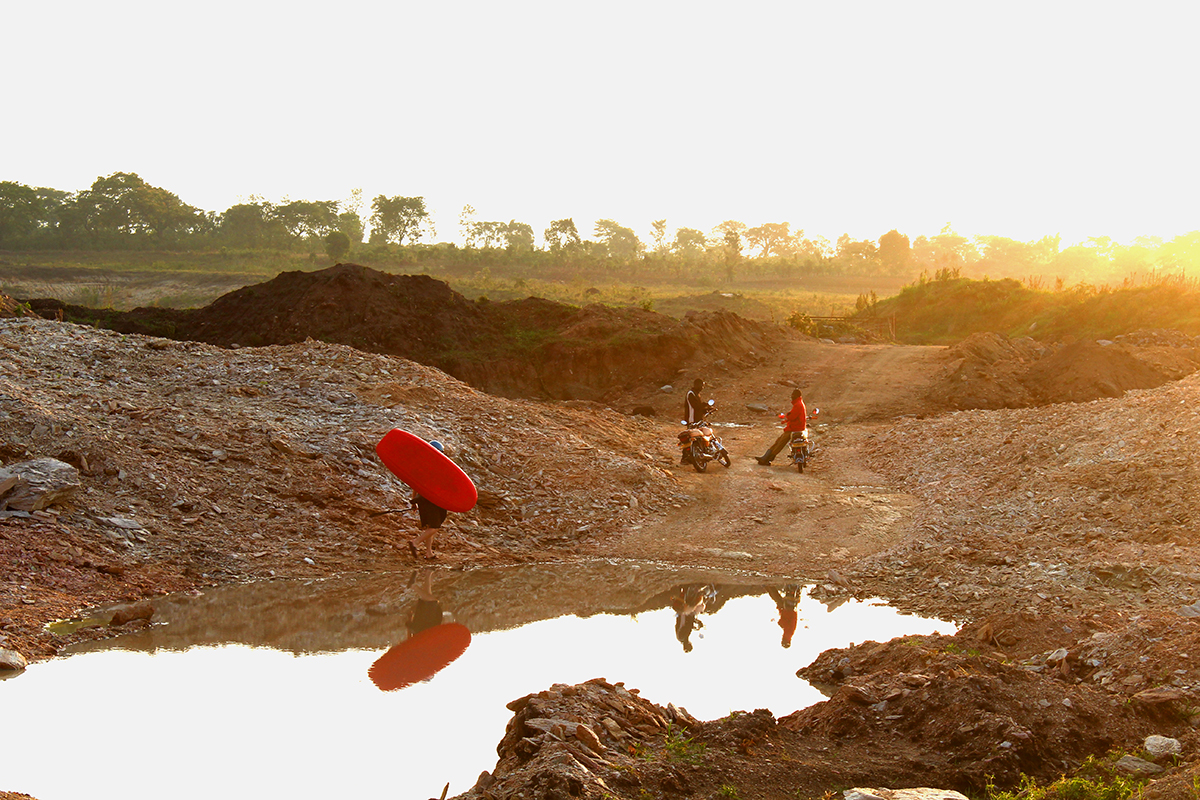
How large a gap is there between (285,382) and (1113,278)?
7316cm

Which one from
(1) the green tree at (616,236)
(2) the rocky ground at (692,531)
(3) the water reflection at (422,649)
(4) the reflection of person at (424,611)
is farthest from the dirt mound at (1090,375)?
(1) the green tree at (616,236)

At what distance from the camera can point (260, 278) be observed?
48812 mm

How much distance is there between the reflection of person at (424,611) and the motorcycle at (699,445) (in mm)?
6653

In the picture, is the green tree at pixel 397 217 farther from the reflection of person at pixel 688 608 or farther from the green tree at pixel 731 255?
the reflection of person at pixel 688 608

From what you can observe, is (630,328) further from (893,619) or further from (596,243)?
(596,243)

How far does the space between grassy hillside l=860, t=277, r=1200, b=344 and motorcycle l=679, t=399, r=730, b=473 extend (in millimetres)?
20183

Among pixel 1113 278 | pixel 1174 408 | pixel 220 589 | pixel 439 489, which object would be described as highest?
pixel 1113 278

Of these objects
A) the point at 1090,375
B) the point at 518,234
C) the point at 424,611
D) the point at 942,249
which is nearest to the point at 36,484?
the point at 424,611

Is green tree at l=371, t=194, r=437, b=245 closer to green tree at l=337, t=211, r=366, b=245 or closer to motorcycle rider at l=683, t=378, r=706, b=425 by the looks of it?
green tree at l=337, t=211, r=366, b=245

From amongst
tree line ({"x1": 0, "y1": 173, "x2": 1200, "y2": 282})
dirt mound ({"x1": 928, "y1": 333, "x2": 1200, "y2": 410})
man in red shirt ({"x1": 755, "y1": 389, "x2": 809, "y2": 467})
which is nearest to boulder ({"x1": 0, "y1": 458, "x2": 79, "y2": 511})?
man in red shirt ({"x1": 755, "y1": 389, "x2": 809, "y2": 467})

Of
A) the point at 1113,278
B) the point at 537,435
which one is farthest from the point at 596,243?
the point at 537,435

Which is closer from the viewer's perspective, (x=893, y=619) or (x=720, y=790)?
(x=720, y=790)

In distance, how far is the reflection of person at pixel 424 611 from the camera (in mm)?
8188

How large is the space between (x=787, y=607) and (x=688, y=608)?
40.0 inches
